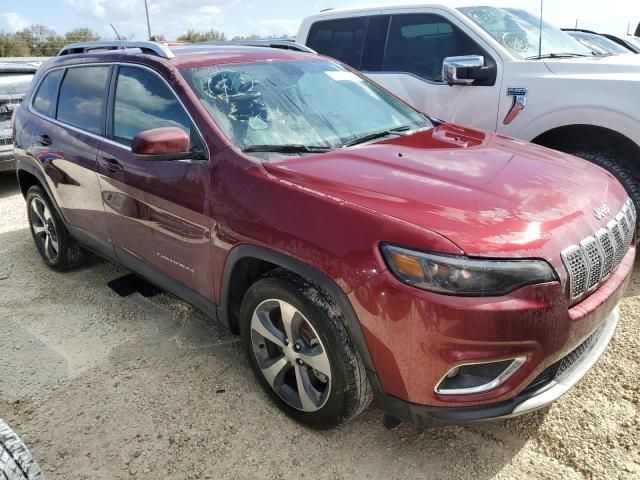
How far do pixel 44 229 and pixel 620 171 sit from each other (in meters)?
4.51

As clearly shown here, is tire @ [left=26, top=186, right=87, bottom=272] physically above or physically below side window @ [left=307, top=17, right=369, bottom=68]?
below

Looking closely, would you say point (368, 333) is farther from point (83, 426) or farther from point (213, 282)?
point (83, 426)

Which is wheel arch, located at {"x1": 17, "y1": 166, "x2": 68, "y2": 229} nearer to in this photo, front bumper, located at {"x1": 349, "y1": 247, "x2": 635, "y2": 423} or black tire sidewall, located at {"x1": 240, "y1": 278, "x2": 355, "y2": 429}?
black tire sidewall, located at {"x1": 240, "y1": 278, "x2": 355, "y2": 429}

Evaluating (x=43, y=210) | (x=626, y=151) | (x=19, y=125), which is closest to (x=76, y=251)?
(x=43, y=210)

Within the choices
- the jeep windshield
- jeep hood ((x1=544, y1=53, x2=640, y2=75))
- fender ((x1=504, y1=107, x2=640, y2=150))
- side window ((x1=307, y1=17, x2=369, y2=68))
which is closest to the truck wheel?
fender ((x1=504, y1=107, x2=640, y2=150))

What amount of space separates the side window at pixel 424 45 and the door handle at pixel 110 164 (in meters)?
3.03

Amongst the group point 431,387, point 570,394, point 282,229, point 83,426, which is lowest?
point 570,394

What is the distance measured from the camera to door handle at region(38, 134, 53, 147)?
152 inches

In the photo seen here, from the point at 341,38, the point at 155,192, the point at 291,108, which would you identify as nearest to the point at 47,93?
the point at 155,192

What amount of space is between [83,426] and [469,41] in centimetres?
413

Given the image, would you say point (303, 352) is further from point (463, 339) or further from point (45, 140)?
point (45, 140)

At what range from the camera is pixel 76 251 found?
4.23 metres

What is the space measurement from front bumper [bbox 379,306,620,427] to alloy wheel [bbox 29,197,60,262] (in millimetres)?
3256

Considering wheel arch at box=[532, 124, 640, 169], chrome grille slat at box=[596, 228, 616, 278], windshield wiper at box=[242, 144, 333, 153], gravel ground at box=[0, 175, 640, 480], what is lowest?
gravel ground at box=[0, 175, 640, 480]
